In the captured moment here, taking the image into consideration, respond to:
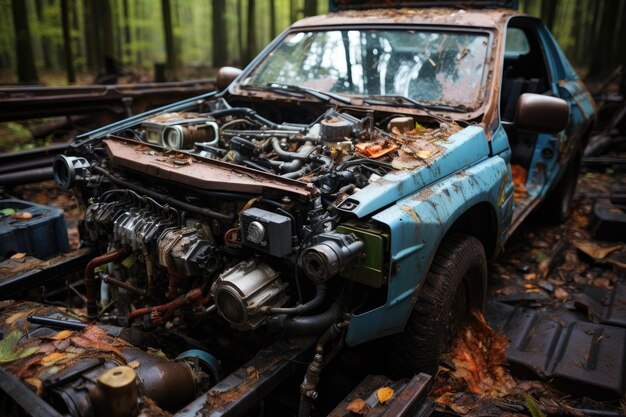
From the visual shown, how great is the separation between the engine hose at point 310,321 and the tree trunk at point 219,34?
2166 cm

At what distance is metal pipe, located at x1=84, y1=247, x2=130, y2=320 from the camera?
8.77 feet

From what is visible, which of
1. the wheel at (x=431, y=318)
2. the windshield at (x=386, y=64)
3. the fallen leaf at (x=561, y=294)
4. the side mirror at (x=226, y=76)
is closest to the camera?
the wheel at (x=431, y=318)

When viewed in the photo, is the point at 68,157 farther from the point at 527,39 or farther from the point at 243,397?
the point at 527,39

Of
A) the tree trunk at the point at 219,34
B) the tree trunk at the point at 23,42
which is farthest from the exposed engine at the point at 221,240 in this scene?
the tree trunk at the point at 219,34

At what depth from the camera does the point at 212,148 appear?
306 cm

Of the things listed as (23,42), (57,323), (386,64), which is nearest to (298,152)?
(386,64)

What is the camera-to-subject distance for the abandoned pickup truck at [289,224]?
2031mm

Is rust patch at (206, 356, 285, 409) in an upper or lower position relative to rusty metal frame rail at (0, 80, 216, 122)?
lower

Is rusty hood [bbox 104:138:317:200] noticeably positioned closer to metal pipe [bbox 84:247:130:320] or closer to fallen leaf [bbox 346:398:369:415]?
metal pipe [bbox 84:247:130:320]

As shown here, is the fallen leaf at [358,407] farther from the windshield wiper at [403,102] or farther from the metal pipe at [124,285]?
the windshield wiper at [403,102]

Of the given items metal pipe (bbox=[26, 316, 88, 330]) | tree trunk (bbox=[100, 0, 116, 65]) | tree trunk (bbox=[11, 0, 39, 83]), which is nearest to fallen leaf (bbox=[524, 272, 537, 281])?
metal pipe (bbox=[26, 316, 88, 330])

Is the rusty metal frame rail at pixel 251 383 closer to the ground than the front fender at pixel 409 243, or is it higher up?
closer to the ground

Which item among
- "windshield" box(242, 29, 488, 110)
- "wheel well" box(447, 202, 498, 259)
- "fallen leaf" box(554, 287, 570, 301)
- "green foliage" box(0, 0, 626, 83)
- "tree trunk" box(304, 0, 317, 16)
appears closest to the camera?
"wheel well" box(447, 202, 498, 259)

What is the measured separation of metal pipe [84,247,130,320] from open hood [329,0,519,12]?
3.41m
